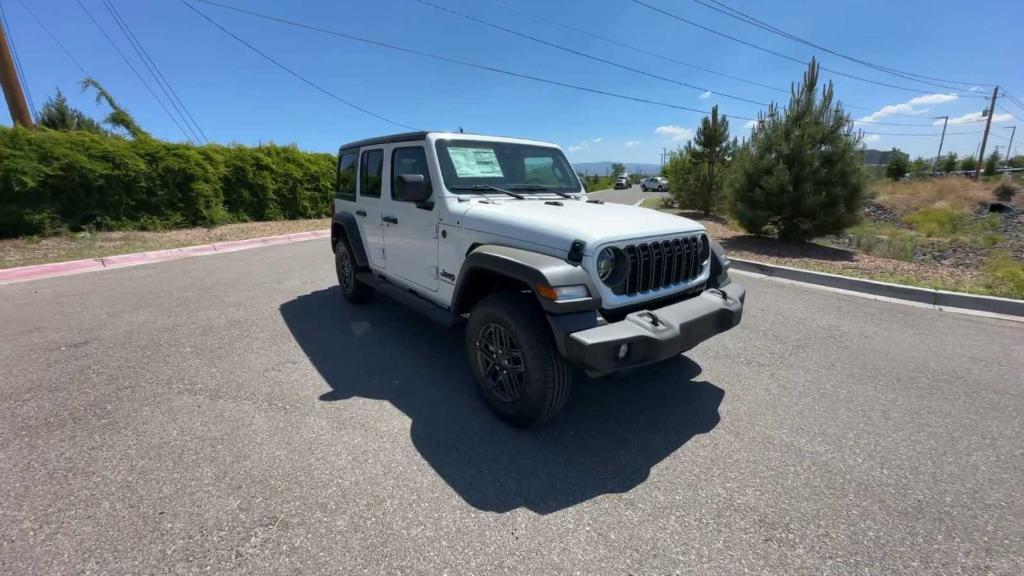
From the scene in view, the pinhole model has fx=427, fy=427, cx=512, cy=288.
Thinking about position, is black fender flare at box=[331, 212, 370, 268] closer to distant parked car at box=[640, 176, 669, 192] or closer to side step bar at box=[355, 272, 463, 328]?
side step bar at box=[355, 272, 463, 328]

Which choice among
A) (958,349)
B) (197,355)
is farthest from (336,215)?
(958,349)

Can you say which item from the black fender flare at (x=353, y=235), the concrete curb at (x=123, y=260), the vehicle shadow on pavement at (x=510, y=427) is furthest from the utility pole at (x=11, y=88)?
the vehicle shadow on pavement at (x=510, y=427)

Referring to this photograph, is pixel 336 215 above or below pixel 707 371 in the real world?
above

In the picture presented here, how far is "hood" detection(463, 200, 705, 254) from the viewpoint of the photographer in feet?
8.57

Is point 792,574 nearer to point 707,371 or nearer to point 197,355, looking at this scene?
point 707,371

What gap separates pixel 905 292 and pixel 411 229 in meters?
6.60

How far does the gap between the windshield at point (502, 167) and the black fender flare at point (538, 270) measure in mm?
919

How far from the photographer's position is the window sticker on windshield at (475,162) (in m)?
3.62

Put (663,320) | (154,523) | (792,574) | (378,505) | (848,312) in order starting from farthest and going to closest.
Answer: (848,312) → (663,320) → (378,505) → (154,523) → (792,574)

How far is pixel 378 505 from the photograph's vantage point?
7.08 ft

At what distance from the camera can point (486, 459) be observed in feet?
8.28

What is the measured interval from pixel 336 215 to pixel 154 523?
4.09 metres

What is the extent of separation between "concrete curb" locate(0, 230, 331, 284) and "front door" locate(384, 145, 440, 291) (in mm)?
6988

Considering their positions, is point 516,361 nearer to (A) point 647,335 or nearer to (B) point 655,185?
(A) point 647,335
